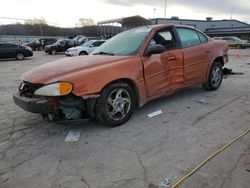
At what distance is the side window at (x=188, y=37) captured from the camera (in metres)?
5.42

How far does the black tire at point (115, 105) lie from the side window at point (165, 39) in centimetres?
129

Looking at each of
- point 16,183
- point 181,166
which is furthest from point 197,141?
point 16,183

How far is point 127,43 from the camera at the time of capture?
4949 millimetres

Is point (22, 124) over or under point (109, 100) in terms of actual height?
under

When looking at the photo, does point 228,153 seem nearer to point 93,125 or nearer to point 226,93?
point 93,125

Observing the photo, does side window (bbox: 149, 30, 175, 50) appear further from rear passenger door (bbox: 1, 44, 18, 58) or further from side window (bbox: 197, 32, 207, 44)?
rear passenger door (bbox: 1, 44, 18, 58)

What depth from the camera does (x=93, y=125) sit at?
14.2ft

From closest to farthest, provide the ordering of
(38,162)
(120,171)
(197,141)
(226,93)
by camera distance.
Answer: (120,171), (38,162), (197,141), (226,93)

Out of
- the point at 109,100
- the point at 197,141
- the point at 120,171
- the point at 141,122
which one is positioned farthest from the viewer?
the point at 141,122

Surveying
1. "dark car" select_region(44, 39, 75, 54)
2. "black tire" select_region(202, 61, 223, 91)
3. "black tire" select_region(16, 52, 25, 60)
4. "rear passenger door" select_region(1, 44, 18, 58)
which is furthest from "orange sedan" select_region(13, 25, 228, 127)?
"dark car" select_region(44, 39, 75, 54)

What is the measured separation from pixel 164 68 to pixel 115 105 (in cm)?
132

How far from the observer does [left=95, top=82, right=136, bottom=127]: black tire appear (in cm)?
396

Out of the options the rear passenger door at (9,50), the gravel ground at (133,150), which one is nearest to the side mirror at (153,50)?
the gravel ground at (133,150)

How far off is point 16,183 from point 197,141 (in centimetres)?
241
